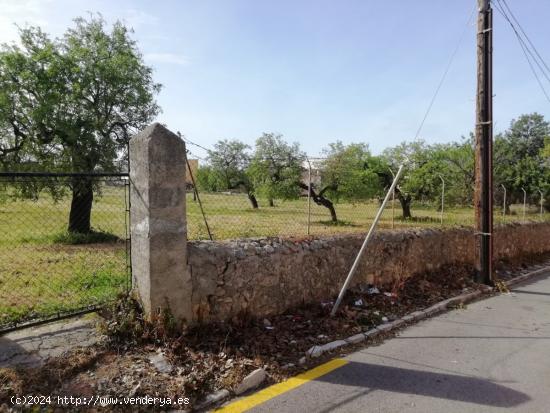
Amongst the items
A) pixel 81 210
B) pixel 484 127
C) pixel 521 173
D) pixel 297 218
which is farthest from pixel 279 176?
pixel 521 173

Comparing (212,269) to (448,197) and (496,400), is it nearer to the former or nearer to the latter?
(496,400)

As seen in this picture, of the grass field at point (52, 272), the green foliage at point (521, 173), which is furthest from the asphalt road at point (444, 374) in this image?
the green foliage at point (521, 173)

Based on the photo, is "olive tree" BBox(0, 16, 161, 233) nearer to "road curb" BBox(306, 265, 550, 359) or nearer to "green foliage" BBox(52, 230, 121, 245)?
"green foliage" BBox(52, 230, 121, 245)

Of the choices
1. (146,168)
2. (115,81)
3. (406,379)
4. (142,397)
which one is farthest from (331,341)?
(115,81)

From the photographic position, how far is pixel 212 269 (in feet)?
16.3

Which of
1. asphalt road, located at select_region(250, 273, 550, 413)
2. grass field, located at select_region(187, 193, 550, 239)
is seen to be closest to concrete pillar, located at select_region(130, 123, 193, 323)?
asphalt road, located at select_region(250, 273, 550, 413)

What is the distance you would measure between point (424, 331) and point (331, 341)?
1559 mm

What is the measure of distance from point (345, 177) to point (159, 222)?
19.0 m

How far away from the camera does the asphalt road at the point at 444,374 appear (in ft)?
12.2

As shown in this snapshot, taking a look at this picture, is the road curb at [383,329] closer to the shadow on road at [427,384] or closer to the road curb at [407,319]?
the road curb at [407,319]

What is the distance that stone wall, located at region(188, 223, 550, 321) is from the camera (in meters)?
4.95

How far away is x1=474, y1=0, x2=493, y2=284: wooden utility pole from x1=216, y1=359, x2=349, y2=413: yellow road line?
5496mm

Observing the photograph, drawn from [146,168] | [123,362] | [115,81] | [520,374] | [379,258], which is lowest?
[520,374]

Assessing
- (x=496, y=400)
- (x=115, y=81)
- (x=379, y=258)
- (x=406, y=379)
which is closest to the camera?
(x=496, y=400)
